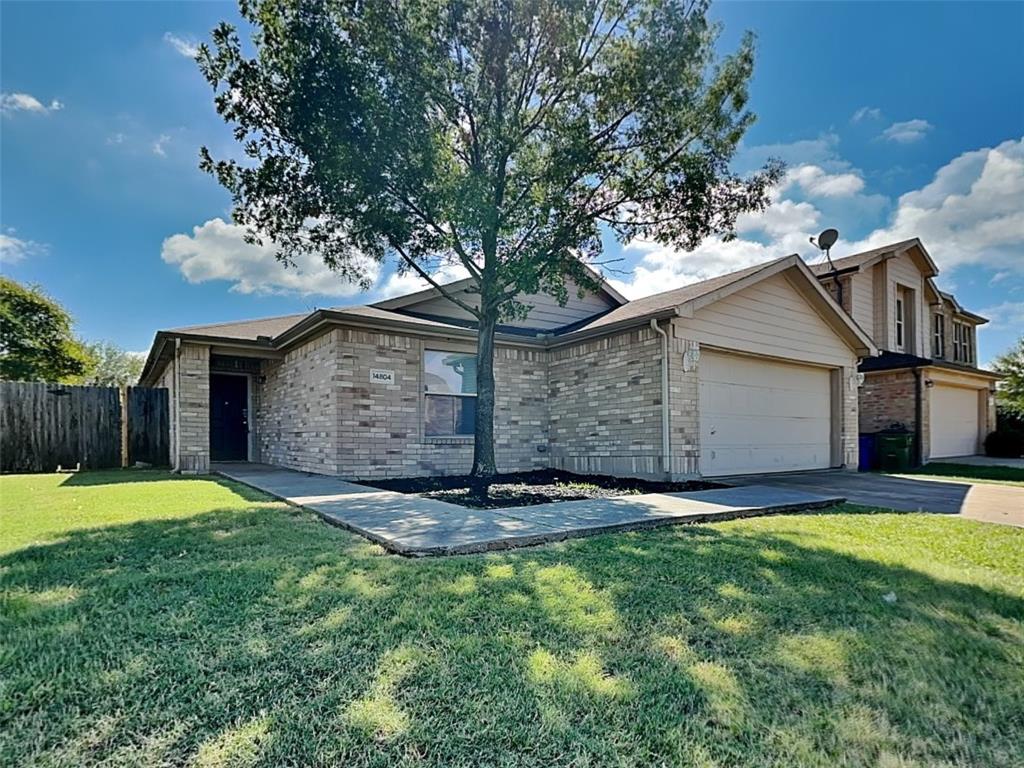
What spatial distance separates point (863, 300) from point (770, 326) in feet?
25.1

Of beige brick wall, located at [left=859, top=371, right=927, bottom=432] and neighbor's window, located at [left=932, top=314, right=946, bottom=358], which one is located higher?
neighbor's window, located at [left=932, top=314, right=946, bottom=358]

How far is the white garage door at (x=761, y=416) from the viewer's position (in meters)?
10.2

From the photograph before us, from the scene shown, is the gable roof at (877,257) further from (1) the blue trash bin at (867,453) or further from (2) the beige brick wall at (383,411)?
(2) the beige brick wall at (383,411)

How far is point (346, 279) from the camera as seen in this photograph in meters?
9.83

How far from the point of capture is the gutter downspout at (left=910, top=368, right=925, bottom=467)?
14.2m

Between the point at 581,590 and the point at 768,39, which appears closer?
the point at 581,590

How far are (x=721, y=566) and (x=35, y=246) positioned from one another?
19345mm

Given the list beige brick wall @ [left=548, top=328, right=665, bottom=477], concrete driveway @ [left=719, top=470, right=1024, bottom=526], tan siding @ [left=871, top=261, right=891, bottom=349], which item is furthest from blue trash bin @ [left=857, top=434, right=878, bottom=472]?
beige brick wall @ [left=548, top=328, right=665, bottom=477]

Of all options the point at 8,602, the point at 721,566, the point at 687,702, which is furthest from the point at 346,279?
the point at 687,702

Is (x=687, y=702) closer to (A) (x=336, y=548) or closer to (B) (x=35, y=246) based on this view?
(A) (x=336, y=548)

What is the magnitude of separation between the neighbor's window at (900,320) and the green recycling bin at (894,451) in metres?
4.51

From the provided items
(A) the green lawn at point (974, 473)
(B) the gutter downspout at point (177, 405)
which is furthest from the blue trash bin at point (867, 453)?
(B) the gutter downspout at point (177, 405)

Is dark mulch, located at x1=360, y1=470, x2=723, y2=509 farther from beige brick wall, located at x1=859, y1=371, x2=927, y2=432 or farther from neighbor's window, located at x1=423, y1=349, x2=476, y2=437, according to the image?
beige brick wall, located at x1=859, y1=371, x2=927, y2=432

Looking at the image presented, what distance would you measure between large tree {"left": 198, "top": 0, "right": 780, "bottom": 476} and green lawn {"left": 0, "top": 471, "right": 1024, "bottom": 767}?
521 centimetres
